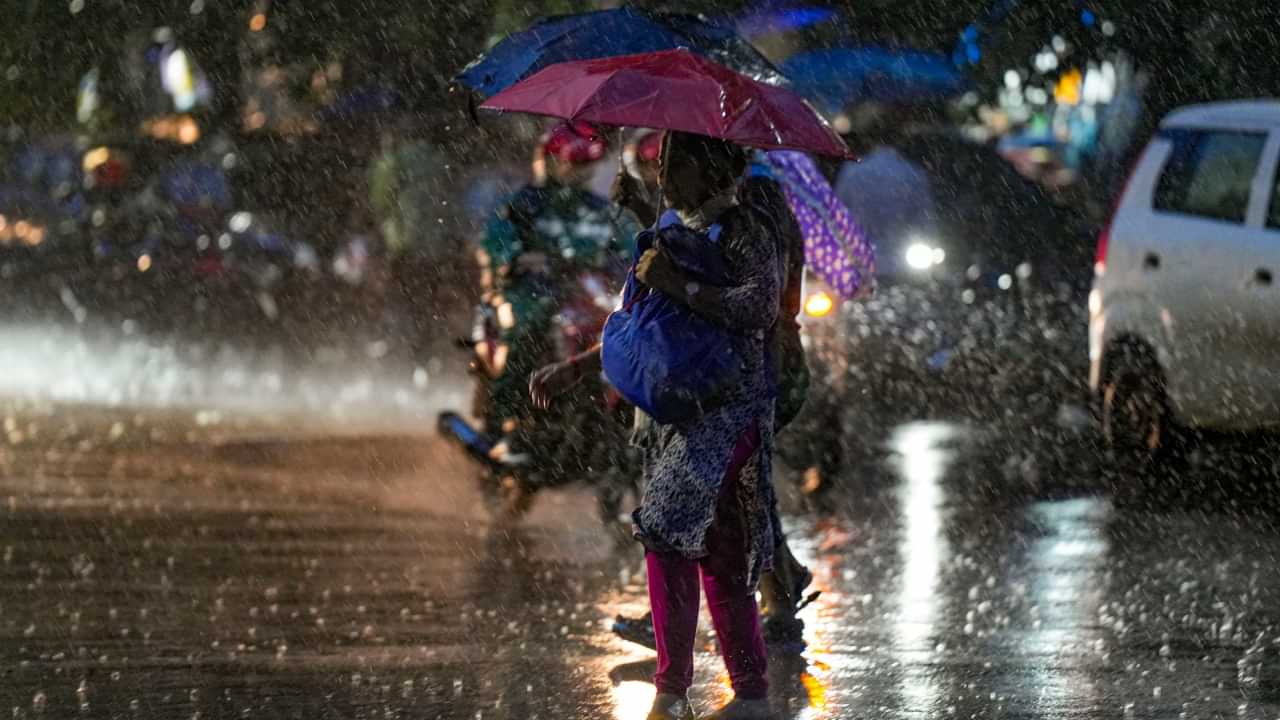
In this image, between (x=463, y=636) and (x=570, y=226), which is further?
(x=570, y=226)

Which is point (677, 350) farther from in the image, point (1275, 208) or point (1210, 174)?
point (1210, 174)

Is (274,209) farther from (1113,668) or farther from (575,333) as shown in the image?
(1113,668)

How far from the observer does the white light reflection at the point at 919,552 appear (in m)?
7.25

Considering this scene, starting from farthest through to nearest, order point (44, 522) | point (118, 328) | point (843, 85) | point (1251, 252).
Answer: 1. point (118, 328)
2. point (843, 85)
3. point (1251, 252)
4. point (44, 522)

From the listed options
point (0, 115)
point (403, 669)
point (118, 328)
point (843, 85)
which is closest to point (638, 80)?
point (403, 669)

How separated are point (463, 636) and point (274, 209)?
26.3 meters

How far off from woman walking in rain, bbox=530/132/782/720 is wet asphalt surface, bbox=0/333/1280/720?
409mm

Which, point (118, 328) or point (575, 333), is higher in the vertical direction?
point (575, 333)

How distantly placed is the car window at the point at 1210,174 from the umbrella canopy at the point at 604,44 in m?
5.11

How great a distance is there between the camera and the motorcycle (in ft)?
35.2

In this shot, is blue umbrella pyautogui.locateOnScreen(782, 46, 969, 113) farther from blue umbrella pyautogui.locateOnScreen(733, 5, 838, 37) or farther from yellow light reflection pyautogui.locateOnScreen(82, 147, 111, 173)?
yellow light reflection pyautogui.locateOnScreen(82, 147, 111, 173)

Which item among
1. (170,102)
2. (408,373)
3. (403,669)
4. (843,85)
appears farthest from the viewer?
(170,102)

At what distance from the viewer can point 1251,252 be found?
11.7 meters

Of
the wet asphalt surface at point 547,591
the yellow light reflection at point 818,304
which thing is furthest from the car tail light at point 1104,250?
the yellow light reflection at point 818,304
